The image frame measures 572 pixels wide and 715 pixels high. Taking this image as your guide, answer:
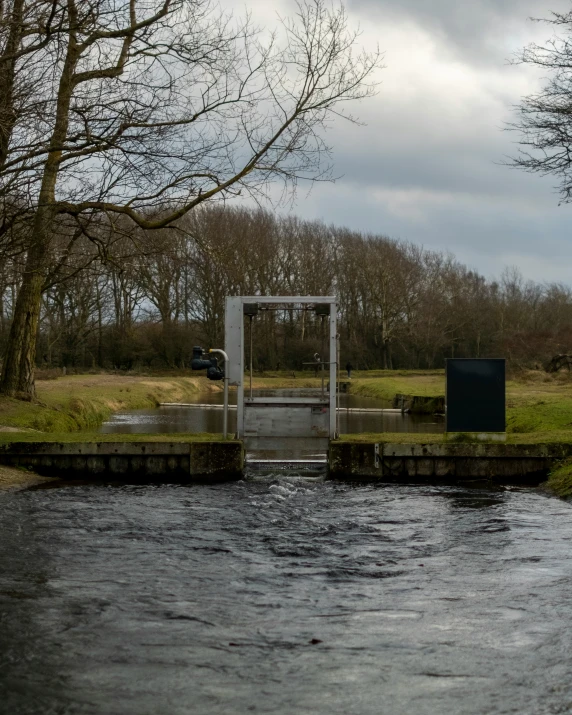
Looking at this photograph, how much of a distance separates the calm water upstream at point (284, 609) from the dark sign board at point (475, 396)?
2.95 metres

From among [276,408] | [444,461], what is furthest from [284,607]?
[276,408]

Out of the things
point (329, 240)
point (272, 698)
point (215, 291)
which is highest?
point (329, 240)

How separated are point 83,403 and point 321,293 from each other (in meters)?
43.2

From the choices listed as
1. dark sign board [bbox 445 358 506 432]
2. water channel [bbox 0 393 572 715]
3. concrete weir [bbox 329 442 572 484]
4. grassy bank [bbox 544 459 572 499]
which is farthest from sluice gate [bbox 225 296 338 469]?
grassy bank [bbox 544 459 572 499]

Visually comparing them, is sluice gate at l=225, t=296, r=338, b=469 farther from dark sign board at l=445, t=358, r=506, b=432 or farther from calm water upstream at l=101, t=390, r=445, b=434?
calm water upstream at l=101, t=390, r=445, b=434

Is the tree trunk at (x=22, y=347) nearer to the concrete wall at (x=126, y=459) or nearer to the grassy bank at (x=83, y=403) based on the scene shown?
the grassy bank at (x=83, y=403)

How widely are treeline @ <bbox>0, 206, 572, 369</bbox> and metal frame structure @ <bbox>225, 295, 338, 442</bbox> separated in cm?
3362

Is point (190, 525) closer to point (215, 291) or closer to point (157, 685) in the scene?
point (157, 685)

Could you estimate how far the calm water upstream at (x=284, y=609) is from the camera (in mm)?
5746

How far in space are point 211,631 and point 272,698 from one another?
135cm

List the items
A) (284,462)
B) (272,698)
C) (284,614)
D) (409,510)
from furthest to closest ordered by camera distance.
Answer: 1. (284,462)
2. (409,510)
3. (284,614)
4. (272,698)

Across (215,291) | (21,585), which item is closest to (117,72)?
(21,585)

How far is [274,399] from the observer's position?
16203 millimetres

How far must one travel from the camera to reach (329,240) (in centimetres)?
7119
